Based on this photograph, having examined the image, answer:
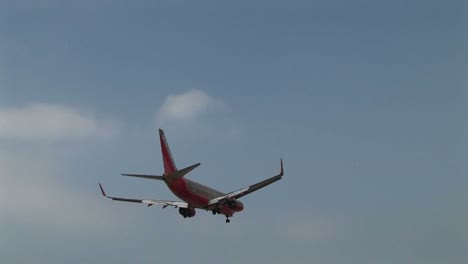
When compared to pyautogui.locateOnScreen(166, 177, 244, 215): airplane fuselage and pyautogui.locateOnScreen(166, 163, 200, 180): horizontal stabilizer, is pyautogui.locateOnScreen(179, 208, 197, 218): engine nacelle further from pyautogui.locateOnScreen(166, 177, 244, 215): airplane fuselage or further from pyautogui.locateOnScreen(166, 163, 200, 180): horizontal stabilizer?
pyautogui.locateOnScreen(166, 163, 200, 180): horizontal stabilizer

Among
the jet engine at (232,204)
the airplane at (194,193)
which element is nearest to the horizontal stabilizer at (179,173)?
the airplane at (194,193)

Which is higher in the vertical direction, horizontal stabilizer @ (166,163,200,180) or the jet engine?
horizontal stabilizer @ (166,163,200,180)

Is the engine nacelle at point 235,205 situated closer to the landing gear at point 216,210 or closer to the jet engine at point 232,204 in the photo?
the jet engine at point 232,204

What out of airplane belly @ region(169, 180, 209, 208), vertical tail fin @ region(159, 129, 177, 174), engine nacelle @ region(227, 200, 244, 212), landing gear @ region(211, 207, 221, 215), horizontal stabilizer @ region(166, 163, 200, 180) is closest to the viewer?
horizontal stabilizer @ region(166, 163, 200, 180)

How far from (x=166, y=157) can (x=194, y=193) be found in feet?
27.4

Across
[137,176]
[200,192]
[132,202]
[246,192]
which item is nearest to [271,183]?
[246,192]

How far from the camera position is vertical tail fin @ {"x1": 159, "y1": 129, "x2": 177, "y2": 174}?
119 m

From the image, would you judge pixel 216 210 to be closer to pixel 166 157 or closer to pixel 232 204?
pixel 232 204

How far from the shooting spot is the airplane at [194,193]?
11381 cm

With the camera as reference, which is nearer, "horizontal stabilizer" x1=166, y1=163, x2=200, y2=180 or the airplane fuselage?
"horizontal stabilizer" x1=166, y1=163, x2=200, y2=180

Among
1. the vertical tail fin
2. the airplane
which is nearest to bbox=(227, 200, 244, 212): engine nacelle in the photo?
the airplane

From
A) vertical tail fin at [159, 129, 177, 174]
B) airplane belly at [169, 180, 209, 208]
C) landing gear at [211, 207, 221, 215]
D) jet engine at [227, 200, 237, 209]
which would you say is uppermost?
vertical tail fin at [159, 129, 177, 174]

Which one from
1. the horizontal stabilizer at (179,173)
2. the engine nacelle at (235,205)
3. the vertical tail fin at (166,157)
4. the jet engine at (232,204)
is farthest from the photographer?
the engine nacelle at (235,205)

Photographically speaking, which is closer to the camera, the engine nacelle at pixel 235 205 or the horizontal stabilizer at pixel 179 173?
the horizontal stabilizer at pixel 179 173
